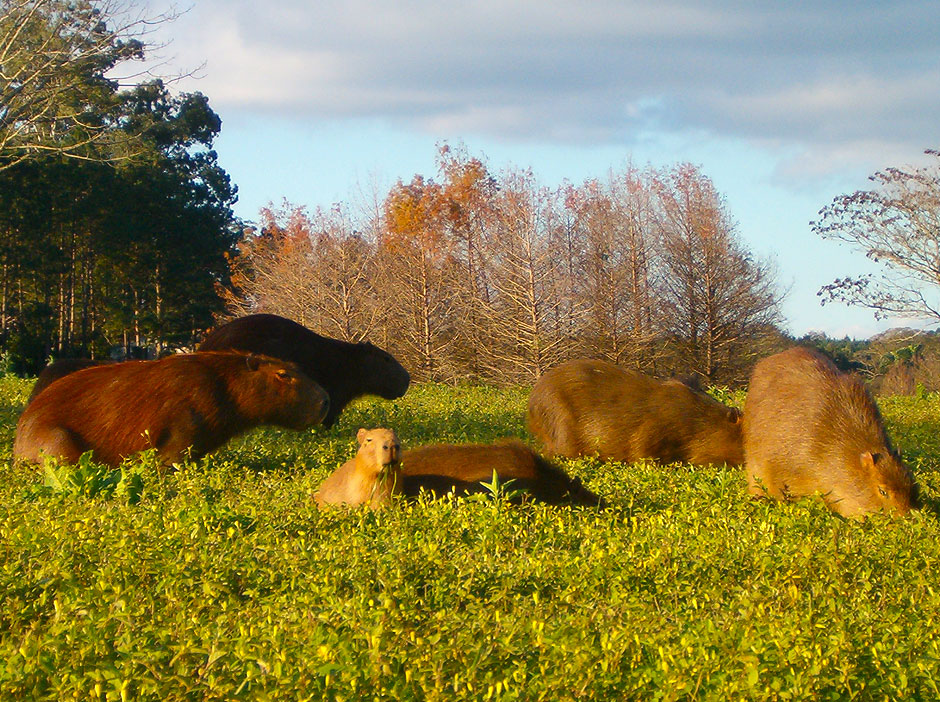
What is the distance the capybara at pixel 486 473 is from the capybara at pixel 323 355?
4.33 m

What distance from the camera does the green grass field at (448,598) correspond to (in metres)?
2.80

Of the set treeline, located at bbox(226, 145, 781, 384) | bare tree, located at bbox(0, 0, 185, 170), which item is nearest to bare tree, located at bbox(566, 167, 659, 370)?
treeline, located at bbox(226, 145, 781, 384)

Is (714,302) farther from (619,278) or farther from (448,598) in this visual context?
(448,598)

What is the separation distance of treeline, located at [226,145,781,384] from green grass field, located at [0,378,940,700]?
57.1 ft

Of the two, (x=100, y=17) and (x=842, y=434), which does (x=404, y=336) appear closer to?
(x=100, y=17)

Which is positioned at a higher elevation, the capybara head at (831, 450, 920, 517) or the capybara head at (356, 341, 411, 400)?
the capybara head at (356, 341, 411, 400)

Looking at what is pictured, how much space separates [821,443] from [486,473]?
82.8 inches

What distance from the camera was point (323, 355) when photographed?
36.6 ft

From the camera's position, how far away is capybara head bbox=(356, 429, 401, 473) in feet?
17.9

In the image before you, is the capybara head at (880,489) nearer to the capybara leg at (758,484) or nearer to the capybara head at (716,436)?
the capybara leg at (758,484)

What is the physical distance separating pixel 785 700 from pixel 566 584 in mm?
1144

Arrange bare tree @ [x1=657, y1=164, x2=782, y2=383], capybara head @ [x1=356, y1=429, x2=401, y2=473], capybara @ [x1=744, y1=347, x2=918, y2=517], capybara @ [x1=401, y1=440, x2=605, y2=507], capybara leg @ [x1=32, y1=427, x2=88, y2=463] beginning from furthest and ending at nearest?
bare tree @ [x1=657, y1=164, x2=782, y2=383]
capybara leg @ [x1=32, y1=427, x2=88, y2=463]
capybara @ [x1=744, y1=347, x2=918, y2=517]
capybara @ [x1=401, y1=440, x2=605, y2=507]
capybara head @ [x1=356, y1=429, x2=401, y2=473]

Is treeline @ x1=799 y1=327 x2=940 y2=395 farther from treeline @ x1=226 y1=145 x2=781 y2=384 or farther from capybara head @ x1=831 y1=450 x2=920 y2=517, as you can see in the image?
capybara head @ x1=831 y1=450 x2=920 y2=517

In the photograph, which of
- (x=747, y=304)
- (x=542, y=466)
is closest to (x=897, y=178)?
(x=747, y=304)
